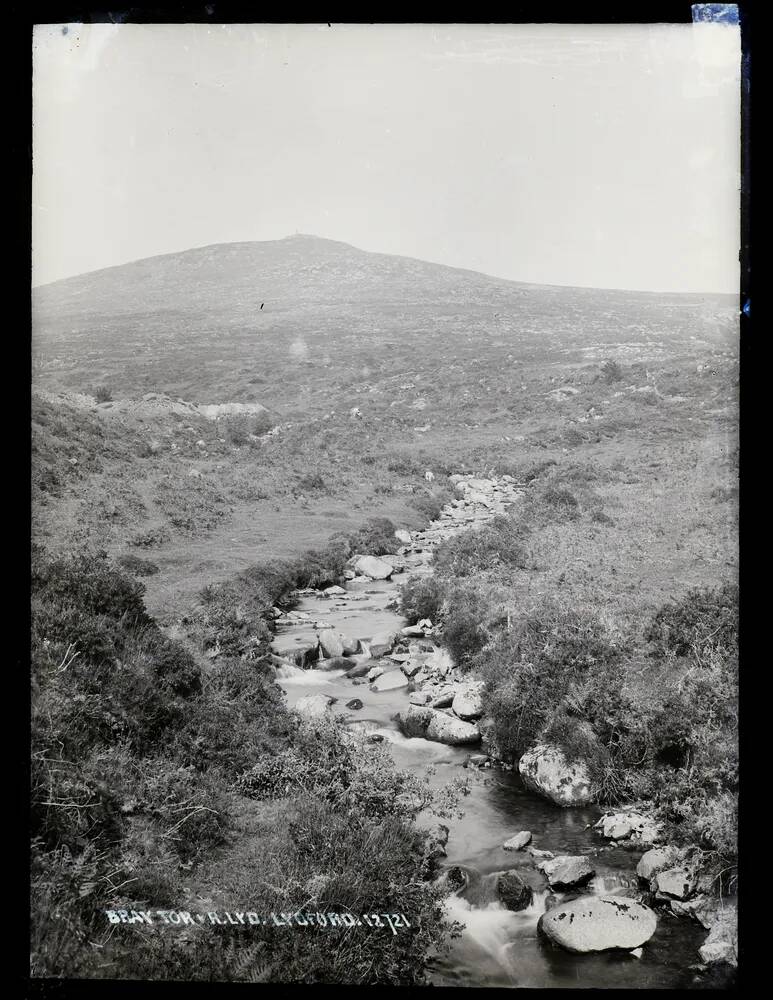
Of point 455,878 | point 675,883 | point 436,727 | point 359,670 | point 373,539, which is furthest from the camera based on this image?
point 373,539

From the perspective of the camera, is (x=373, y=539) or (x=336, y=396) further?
(x=373, y=539)

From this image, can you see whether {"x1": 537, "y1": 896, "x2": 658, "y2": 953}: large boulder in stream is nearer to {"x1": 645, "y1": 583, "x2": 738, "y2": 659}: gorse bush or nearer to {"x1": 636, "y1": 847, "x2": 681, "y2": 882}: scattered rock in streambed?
{"x1": 636, "y1": 847, "x2": 681, "y2": 882}: scattered rock in streambed

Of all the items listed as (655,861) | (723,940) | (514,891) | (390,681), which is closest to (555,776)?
(655,861)

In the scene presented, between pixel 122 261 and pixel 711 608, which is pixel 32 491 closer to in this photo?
pixel 122 261

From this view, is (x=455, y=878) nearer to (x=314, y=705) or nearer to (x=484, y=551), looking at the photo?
(x=314, y=705)

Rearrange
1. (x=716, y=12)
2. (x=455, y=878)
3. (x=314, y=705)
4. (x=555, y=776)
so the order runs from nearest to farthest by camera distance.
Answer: (x=716, y=12) → (x=455, y=878) → (x=555, y=776) → (x=314, y=705)

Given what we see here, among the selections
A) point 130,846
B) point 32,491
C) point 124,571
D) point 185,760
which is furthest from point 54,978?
point 32,491

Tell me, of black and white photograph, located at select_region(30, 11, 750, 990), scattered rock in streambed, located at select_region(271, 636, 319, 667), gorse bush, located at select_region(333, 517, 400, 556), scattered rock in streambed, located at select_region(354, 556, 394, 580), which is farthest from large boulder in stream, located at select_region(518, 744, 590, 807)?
gorse bush, located at select_region(333, 517, 400, 556)
